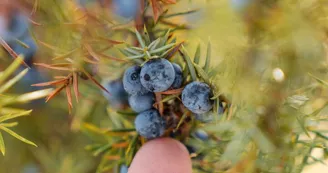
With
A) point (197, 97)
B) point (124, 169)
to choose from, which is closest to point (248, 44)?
point (197, 97)

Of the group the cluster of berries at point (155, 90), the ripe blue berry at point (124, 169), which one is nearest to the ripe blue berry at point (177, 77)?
the cluster of berries at point (155, 90)

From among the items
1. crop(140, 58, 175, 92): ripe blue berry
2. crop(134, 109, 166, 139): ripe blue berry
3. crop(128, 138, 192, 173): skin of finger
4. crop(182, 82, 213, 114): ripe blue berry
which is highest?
crop(140, 58, 175, 92): ripe blue berry

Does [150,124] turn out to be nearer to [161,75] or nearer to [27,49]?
[161,75]

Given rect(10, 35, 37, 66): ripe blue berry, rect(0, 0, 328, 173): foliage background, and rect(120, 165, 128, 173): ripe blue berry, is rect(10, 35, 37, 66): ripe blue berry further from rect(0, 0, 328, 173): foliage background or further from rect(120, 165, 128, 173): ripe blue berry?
rect(120, 165, 128, 173): ripe blue berry

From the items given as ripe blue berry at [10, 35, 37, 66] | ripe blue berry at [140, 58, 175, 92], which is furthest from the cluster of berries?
ripe blue berry at [10, 35, 37, 66]

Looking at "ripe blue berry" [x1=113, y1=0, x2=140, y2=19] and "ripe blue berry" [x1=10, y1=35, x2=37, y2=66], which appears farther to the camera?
"ripe blue berry" [x1=10, y1=35, x2=37, y2=66]

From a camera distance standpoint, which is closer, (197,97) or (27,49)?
(197,97)

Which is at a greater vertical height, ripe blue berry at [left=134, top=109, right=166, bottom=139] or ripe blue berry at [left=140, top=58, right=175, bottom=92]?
ripe blue berry at [left=140, top=58, right=175, bottom=92]
